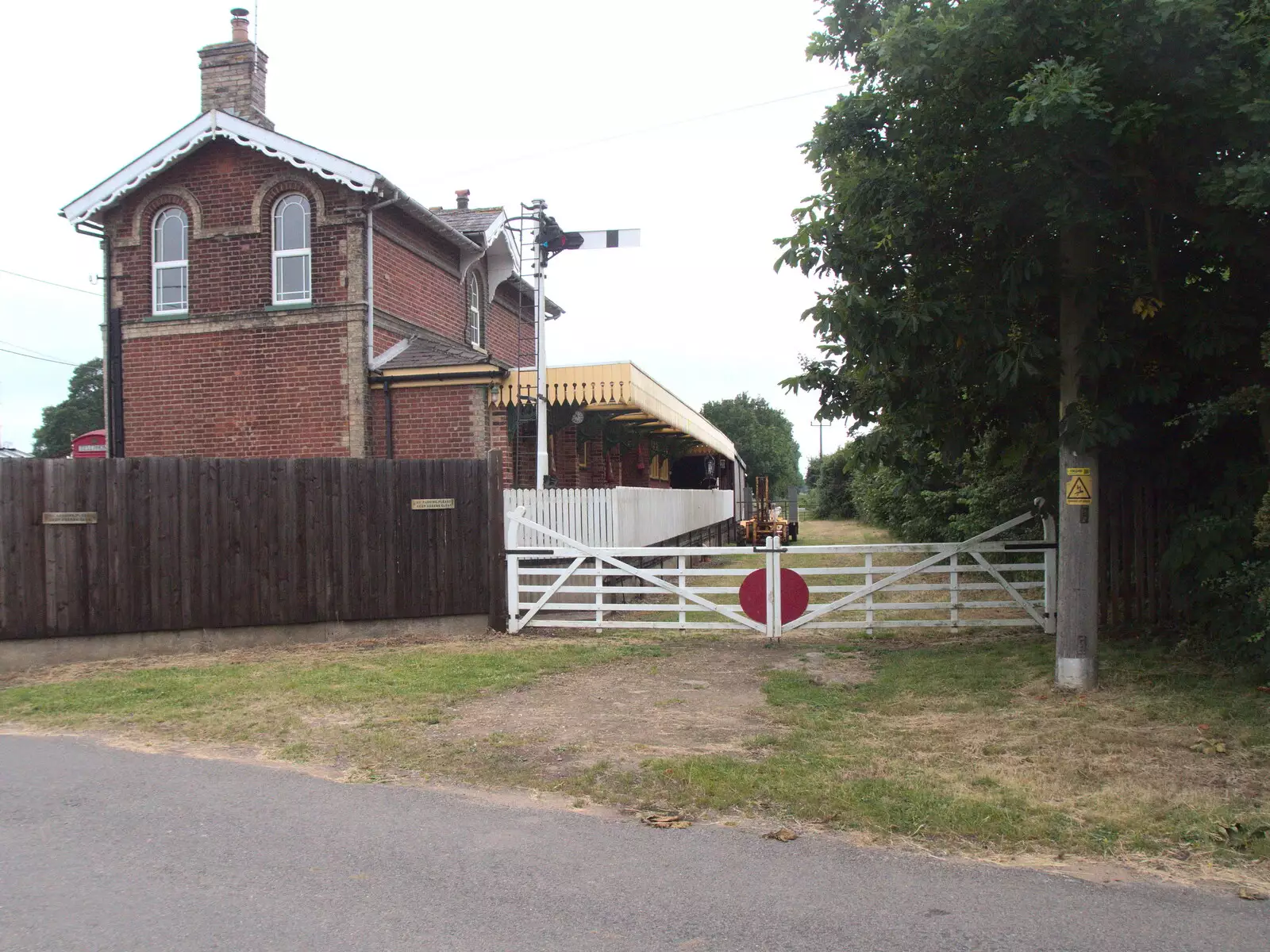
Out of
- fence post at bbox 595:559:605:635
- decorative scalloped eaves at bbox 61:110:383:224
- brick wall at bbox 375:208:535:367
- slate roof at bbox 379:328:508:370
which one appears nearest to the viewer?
fence post at bbox 595:559:605:635

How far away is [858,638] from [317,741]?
22.3ft

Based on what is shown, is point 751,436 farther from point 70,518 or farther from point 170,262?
point 70,518

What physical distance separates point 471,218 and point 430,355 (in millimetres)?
5308

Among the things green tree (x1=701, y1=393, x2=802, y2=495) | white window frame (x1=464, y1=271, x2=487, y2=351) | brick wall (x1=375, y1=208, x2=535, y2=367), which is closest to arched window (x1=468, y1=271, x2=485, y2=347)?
white window frame (x1=464, y1=271, x2=487, y2=351)

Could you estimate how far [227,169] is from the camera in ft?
53.9

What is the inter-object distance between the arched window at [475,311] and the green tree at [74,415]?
210 ft

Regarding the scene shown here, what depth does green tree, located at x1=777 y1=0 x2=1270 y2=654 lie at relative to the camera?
7.29 m

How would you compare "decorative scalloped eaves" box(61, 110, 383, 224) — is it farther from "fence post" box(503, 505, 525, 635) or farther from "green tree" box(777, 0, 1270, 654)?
"green tree" box(777, 0, 1270, 654)

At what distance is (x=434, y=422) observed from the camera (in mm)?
15898

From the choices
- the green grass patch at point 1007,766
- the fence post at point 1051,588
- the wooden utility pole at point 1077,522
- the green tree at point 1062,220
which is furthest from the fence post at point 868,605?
the wooden utility pole at point 1077,522

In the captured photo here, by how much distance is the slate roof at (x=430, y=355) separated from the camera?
15656 mm

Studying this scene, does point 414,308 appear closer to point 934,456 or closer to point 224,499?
point 224,499

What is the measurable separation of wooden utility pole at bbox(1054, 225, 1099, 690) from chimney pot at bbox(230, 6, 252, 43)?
1520 cm

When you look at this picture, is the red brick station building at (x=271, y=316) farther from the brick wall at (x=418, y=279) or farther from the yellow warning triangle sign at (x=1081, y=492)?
the yellow warning triangle sign at (x=1081, y=492)
